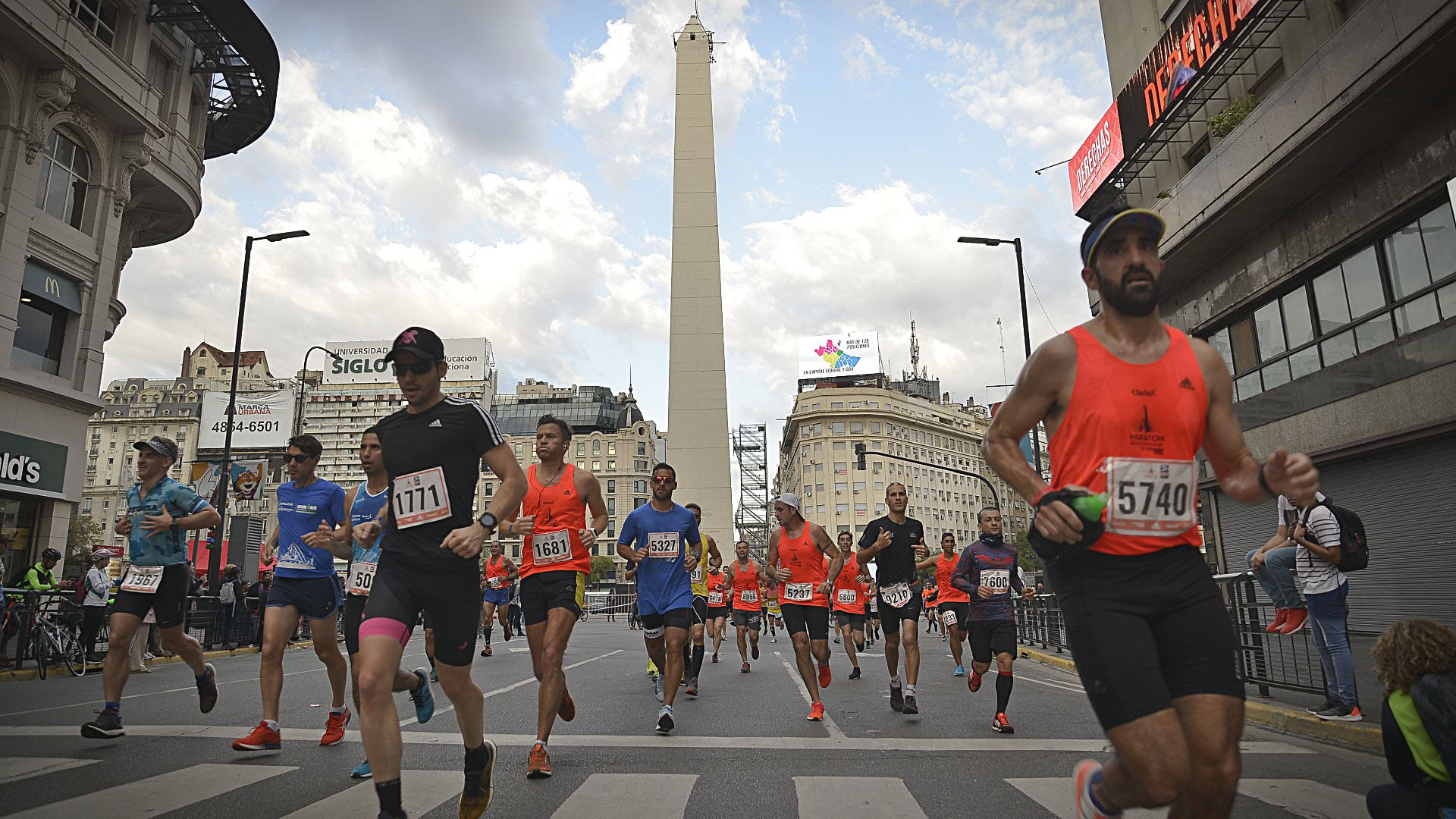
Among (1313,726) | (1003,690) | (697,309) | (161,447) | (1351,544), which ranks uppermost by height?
(697,309)

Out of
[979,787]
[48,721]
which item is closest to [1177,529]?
[979,787]

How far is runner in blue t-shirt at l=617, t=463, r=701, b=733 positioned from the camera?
24.6 feet

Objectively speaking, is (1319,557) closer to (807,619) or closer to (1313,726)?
(1313,726)

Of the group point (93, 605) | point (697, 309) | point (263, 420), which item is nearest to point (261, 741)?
point (93, 605)

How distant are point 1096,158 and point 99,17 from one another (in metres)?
26.3

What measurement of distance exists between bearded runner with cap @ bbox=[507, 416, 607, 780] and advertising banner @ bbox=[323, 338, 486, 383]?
10189 cm

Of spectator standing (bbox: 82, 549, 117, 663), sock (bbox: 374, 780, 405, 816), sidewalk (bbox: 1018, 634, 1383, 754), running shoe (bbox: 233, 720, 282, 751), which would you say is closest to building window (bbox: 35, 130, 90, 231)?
spectator standing (bbox: 82, 549, 117, 663)

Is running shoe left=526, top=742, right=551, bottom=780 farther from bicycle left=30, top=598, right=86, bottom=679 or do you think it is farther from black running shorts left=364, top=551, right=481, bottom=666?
bicycle left=30, top=598, right=86, bottom=679

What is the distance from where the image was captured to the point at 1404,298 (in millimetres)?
13336

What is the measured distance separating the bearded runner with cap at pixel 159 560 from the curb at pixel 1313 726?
21.8 feet

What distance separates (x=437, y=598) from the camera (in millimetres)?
4078

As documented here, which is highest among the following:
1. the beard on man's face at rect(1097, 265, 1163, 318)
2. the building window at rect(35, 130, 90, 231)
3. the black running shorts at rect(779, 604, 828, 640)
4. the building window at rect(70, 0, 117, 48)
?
the building window at rect(70, 0, 117, 48)

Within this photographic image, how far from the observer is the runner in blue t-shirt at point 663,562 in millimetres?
7512

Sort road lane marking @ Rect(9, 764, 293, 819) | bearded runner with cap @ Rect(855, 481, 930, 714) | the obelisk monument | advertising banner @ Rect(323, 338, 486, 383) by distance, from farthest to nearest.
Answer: advertising banner @ Rect(323, 338, 486, 383)
the obelisk monument
bearded runner with cap @ Rect(855, 481, 930, 714)
road lane marking @ Rect(9, 764, 293, 819)
